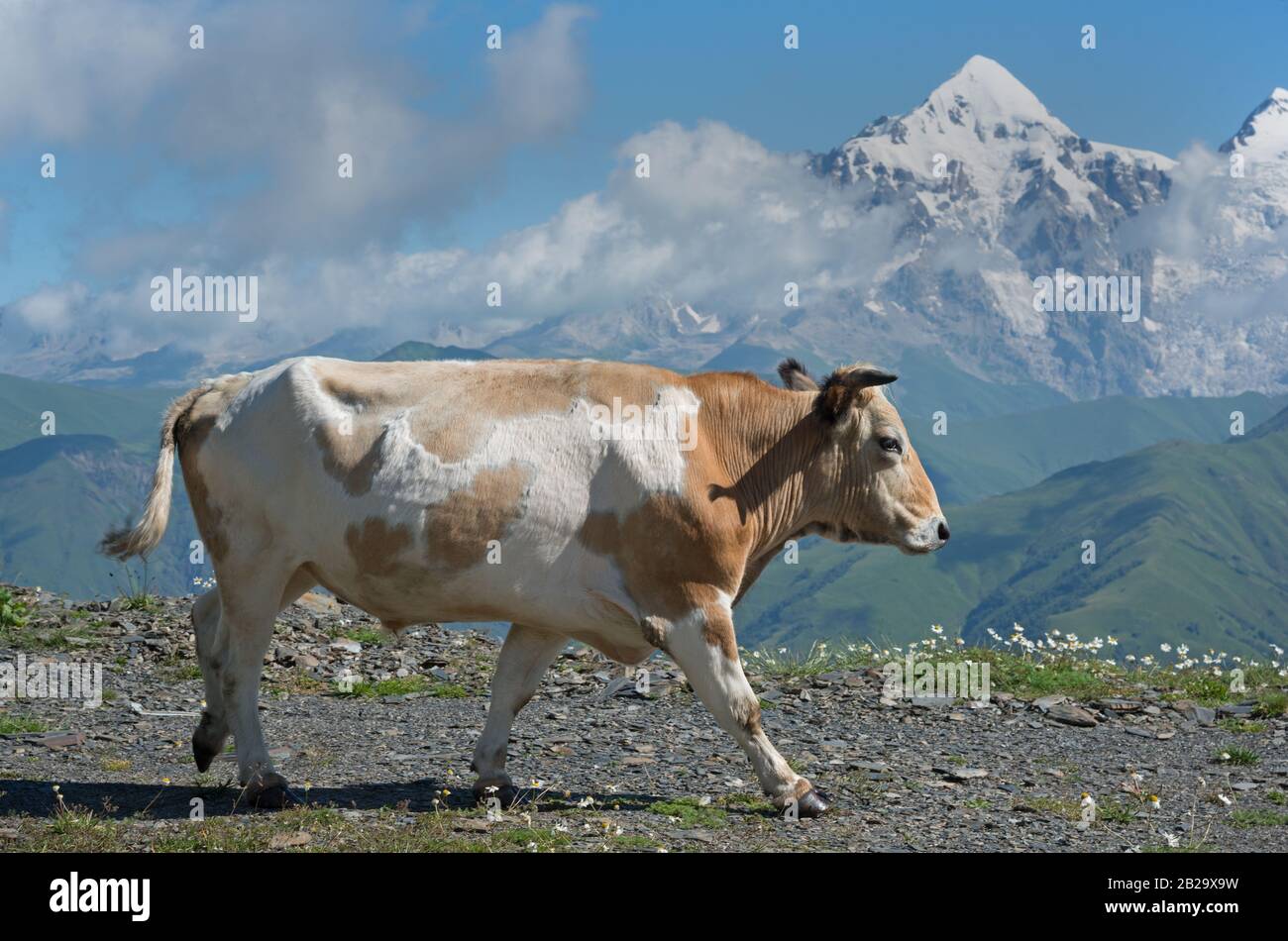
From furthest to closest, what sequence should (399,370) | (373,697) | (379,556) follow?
(373,697), (399,370), (379,556)

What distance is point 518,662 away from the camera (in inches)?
407

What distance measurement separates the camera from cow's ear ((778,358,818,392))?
11.2 m

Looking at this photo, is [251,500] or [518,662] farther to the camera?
[518,662]

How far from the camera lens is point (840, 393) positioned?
10.4 m

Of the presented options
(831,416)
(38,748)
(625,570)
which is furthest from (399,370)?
(38,748)

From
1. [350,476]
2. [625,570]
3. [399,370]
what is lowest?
[625,570]

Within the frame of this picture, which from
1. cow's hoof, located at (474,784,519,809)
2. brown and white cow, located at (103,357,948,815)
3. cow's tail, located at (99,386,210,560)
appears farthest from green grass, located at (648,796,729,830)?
cow's tail, located at (99,386,210,560)

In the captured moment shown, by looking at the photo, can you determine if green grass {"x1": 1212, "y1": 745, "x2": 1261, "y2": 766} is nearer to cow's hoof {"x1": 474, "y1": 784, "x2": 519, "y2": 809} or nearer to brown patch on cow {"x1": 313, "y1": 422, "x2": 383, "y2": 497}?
cow's hoof {"x1": 474, "y1": 784, "x2": 519, "y2": 809}

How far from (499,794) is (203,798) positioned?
7.07ft

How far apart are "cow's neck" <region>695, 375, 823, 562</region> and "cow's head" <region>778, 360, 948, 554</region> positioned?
14 centimetres

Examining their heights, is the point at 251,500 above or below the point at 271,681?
above

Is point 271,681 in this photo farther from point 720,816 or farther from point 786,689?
point 720,816
